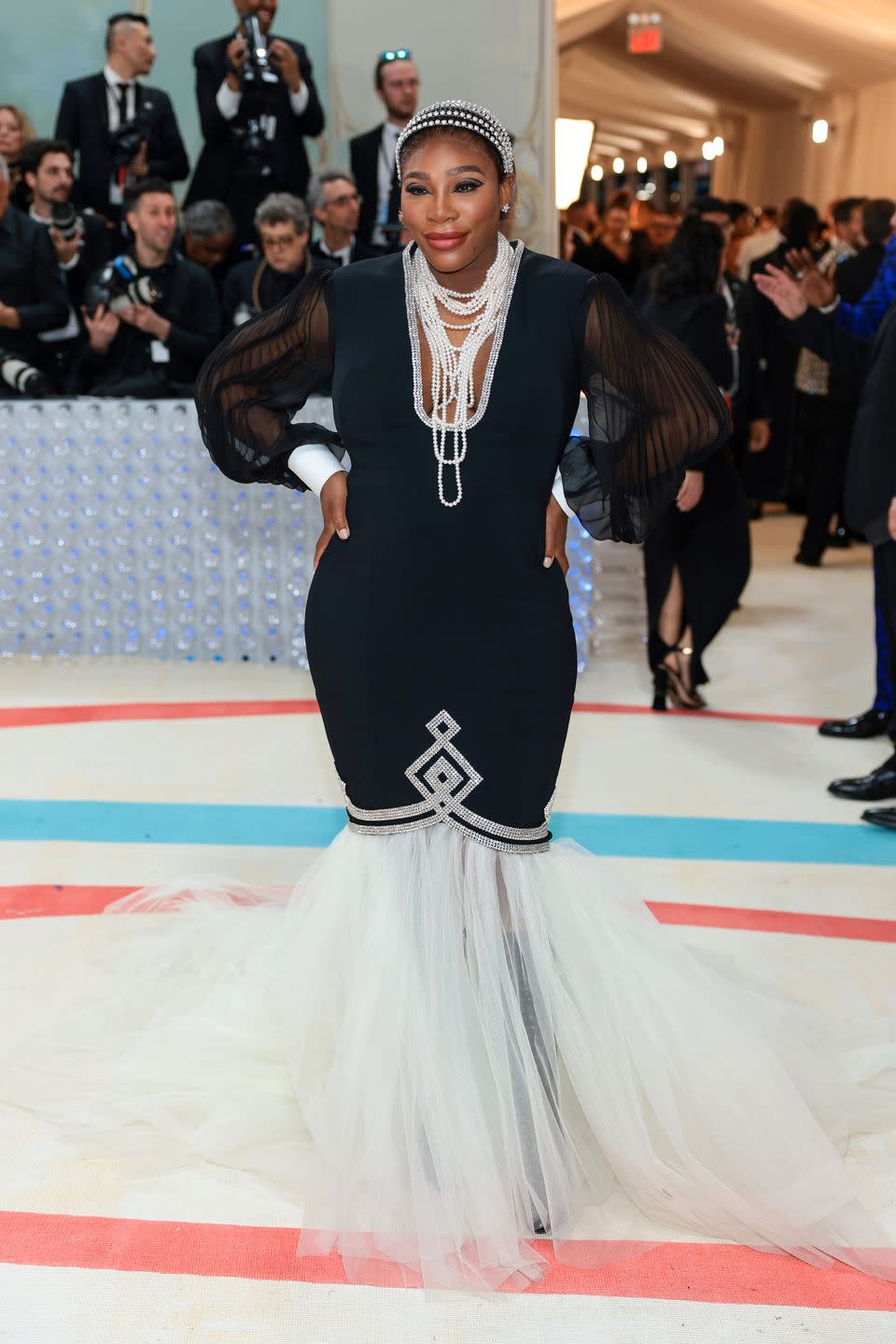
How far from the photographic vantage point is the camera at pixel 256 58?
6.04 metres

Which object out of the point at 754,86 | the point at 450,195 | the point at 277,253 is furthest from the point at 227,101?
the point at 754,86

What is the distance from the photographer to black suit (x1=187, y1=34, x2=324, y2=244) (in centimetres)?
619

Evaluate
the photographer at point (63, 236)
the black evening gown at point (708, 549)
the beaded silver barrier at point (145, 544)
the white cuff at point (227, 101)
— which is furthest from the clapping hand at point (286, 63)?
the black evening gown at point (708, 549)

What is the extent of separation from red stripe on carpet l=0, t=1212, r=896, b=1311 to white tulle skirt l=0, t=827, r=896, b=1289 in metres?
0.02

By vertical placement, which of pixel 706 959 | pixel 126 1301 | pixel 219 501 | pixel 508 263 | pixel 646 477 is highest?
pixel 508 263

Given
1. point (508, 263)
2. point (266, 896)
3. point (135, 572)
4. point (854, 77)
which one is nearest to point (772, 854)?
point (266, 896)

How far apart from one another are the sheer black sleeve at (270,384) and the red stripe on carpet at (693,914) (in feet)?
4.44

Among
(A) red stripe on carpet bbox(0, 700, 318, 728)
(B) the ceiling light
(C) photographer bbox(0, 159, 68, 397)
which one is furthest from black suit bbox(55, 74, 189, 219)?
(A) red stripe on carpet bbox(0, 700, 318, 728)

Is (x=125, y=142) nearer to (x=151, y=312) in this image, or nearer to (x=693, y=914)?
(x=151, y=312)

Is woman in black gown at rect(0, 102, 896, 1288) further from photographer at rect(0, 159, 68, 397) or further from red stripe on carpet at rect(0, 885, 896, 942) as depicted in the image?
photographer at rect(0, 159, 68, 397)

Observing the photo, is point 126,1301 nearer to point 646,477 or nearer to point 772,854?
point 646,477

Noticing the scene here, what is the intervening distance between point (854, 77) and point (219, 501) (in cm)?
1089

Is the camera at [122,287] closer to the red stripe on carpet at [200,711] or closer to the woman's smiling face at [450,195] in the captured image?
the red stripe on carpet at [200,711]

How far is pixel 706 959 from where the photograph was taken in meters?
2.68
